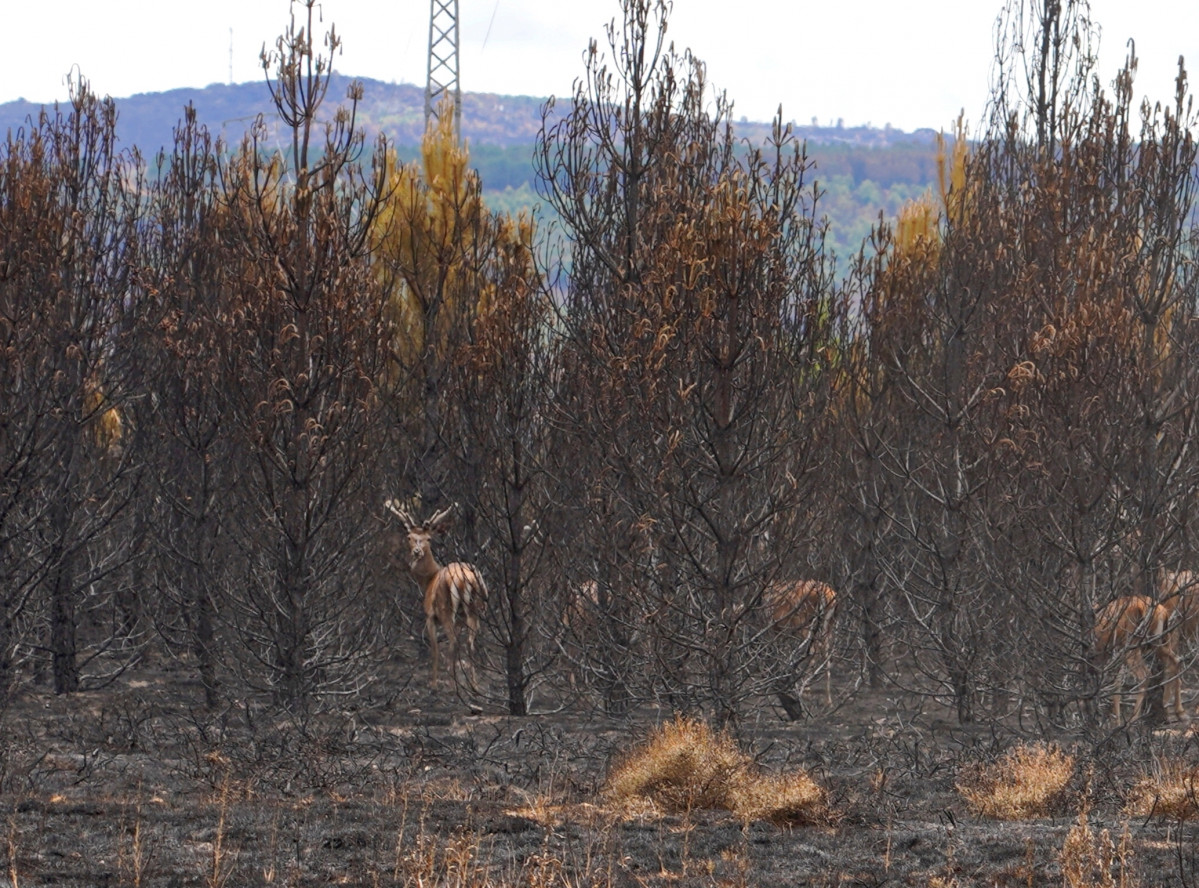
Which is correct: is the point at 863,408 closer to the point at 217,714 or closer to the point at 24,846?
the point at 217,714

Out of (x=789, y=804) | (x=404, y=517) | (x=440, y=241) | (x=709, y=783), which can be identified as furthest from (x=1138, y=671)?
(x=440, y=241)

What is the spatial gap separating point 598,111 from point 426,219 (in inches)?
270

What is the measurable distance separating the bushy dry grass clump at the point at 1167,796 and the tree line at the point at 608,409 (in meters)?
2.21

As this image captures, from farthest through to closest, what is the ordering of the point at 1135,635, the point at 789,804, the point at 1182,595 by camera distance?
the point at 1182,595 → the point at 1135,635 → the point at 789,804

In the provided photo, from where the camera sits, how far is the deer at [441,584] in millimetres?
16422

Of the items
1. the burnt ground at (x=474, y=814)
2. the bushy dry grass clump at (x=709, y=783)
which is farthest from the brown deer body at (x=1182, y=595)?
the bushy dry grass clump at (x=709, y=783)

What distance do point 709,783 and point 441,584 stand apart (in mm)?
7644

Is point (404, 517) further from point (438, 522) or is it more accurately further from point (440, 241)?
point (440, 241)

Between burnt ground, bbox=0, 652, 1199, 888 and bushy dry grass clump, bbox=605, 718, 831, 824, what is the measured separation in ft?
0.52

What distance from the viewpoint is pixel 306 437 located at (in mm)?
11742

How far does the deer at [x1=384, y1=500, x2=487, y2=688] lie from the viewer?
16.4m

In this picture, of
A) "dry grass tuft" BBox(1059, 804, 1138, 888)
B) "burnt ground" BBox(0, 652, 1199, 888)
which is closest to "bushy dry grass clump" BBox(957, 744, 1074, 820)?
"burnt ground" BBox(0, 652, 1199, 888)

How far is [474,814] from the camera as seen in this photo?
9.02 meters

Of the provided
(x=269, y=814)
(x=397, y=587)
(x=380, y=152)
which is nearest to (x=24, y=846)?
(x=269, y=814)
